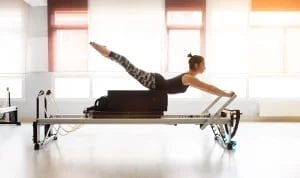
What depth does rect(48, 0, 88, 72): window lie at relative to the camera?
7.15 m

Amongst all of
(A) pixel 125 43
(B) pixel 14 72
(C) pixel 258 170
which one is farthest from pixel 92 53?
(C) pixel 258 170

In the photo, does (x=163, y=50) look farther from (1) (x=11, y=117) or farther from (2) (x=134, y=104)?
(2) (x=134, y=104)

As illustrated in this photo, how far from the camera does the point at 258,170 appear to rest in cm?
291

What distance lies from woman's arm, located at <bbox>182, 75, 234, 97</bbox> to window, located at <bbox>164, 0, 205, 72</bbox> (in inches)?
133

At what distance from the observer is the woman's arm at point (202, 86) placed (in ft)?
12.1

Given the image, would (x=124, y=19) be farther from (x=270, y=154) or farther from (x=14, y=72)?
(x=270, y=154)

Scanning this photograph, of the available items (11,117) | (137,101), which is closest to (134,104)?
(137,101)

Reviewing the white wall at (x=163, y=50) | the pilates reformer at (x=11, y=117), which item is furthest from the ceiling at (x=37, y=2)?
the pilates reformer at (x=11, y=117)

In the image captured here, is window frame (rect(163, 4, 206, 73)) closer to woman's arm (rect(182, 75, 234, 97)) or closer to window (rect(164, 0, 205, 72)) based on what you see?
window (rect(164, 0, 205, 72))

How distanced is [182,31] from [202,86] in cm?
361

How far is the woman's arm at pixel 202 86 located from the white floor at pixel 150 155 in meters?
0.61

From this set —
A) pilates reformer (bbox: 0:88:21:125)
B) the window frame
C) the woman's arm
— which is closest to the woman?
the woman's arm

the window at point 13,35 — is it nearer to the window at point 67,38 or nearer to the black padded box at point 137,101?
the window at point 67,38

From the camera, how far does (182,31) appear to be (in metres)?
7.19
